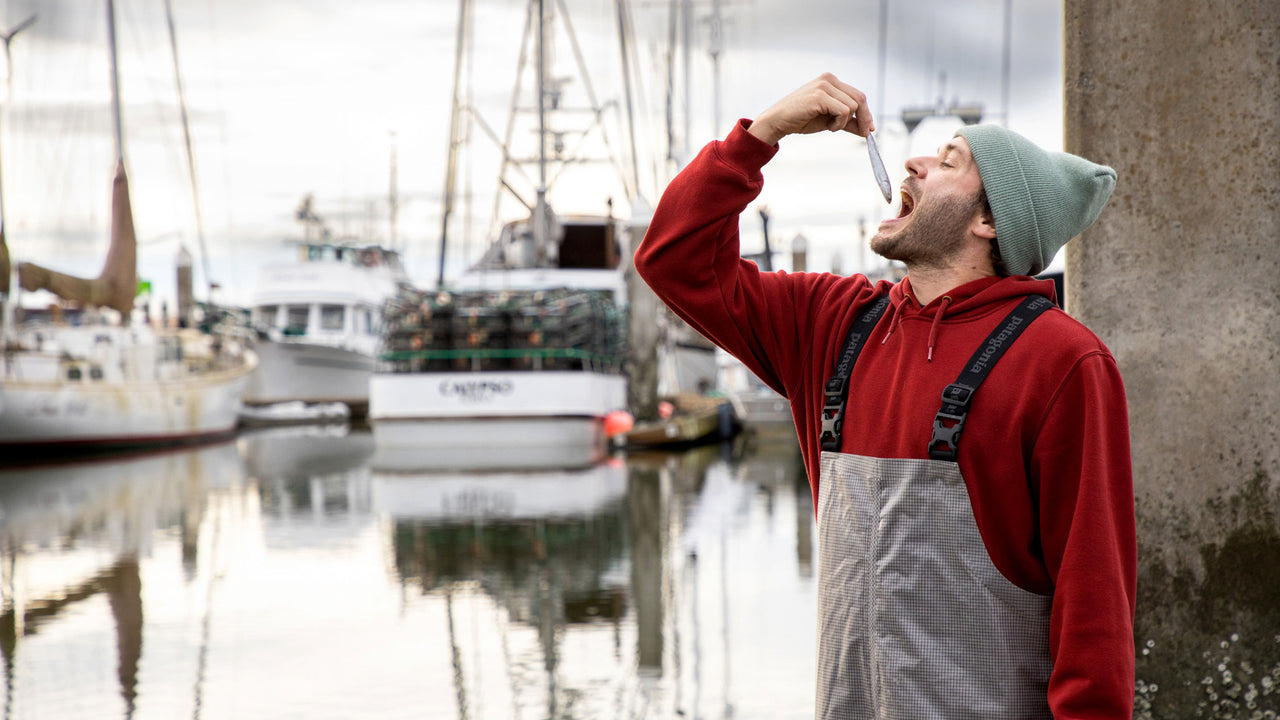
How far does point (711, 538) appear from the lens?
10.2 m

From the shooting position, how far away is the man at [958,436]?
6.25ft

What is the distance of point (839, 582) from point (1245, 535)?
84.3 inches

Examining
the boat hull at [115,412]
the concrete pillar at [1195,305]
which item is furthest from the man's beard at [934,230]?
the boat hull at [115,412]

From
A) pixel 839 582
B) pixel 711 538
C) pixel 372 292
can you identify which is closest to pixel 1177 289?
pixel 839 582

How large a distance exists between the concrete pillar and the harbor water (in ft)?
0.05

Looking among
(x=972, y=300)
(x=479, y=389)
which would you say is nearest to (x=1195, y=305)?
(x=972, y=300)

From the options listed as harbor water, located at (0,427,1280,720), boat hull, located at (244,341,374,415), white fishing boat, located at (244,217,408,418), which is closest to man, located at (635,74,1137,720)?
harbor water, located at (0,427,1280,720)

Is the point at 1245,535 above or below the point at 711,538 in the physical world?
above

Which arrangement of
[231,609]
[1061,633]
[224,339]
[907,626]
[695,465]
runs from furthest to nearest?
[224,339] < [695,465] < [231,609] < [907,626] < [1061,633]

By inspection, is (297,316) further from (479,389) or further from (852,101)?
(852,101)

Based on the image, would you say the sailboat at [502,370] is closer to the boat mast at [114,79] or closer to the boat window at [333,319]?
the boat mast at [114,79]

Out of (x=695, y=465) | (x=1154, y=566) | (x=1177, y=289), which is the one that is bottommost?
(x=695, y=465)

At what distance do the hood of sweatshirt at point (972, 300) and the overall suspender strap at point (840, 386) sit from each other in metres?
0.07

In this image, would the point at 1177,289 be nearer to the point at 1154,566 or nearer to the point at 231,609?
the point at 1154,566
